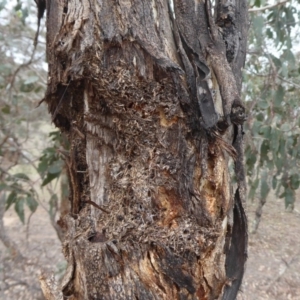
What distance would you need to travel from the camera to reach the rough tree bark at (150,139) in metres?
0.55

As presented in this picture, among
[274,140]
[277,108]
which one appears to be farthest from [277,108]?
[274,140]

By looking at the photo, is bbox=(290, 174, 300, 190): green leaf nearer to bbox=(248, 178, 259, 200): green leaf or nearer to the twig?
bbox=(248, 178, 259, 200): green leaf

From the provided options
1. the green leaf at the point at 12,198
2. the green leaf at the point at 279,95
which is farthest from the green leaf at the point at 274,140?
the green leaf at the point at 12,198

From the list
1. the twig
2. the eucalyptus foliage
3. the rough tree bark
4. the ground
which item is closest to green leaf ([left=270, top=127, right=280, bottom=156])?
the eucalyptus foliage

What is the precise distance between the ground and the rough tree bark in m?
1.51

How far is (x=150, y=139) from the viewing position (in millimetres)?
575

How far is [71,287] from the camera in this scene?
59 cm

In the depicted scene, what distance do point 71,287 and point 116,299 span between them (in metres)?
0.09

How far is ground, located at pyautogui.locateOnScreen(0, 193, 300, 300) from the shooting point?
257 centimetres

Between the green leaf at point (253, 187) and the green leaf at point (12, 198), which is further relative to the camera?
the green leaf at point (253, 187)

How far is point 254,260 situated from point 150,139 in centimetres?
302

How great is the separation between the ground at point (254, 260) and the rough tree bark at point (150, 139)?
151 centimetres

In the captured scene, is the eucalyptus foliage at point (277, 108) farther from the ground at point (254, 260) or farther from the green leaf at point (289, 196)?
the ground at point (254, 260)

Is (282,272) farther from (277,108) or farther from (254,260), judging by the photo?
(277,108)
